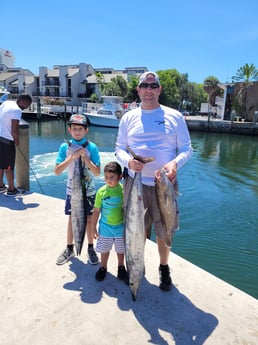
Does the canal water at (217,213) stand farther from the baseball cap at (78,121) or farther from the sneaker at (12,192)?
the baseball cap at (78,121)

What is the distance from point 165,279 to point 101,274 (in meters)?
0.66

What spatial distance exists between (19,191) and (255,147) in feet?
79.9

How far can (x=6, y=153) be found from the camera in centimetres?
519

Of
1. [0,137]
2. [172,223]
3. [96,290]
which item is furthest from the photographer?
[0,137]

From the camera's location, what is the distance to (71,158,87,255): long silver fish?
297 centimetres

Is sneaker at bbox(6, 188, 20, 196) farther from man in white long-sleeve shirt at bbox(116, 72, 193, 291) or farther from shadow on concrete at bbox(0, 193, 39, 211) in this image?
man in white long-sleeve shirt at bbox(116, 72, 193, 291)

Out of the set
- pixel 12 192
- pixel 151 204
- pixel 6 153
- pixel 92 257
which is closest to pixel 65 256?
pixel 92 257

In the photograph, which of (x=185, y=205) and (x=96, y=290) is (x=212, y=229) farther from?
(x=96, y=290)

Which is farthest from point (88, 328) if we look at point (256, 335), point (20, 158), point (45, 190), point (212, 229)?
point (45, 190)

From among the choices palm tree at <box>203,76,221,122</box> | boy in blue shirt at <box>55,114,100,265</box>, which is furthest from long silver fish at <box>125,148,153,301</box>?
palm tree at <box>203,76,221,122</box>

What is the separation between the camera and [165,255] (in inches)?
112

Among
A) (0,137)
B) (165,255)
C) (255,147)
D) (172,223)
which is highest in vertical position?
(0,137)

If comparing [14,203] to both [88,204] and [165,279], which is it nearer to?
[88,204]

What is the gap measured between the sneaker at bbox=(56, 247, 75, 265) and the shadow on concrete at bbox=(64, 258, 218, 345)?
159mm
